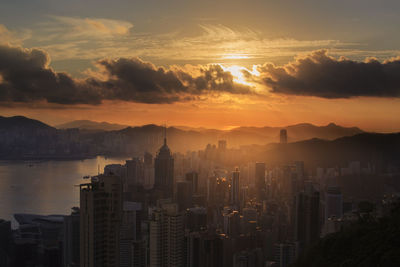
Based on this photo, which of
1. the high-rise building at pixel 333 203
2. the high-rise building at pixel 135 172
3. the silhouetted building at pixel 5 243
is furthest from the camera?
the high-rise building at pixel 135 172

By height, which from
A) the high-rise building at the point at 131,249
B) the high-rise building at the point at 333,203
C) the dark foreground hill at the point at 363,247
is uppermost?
the dark foreground hill at the point at 363,247

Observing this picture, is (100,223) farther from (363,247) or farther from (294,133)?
(294,133)

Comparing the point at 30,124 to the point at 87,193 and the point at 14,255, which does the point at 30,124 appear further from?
the point at 87,193

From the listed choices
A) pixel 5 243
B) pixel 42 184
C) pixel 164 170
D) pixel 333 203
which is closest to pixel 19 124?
pixel 42 184

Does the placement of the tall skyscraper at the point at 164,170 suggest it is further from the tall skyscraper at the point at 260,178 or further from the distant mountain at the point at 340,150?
the distant mountain at the point at 340,150

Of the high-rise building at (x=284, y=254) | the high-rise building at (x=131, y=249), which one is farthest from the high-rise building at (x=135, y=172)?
the high-rise building at (x=284, y=254)

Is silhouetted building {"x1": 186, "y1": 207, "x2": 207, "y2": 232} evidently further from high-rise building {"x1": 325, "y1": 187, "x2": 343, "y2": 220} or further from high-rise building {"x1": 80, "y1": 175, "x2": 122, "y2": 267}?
high-rise building {"x1": 80, "y1": 175, "x2": 122, "y2": 267}

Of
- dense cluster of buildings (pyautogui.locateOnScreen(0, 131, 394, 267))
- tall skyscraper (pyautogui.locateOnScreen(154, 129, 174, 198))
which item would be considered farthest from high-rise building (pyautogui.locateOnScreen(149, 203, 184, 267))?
tall skyscraper (pyautogui.locateOnScreen(154, 129, 174, 198))
